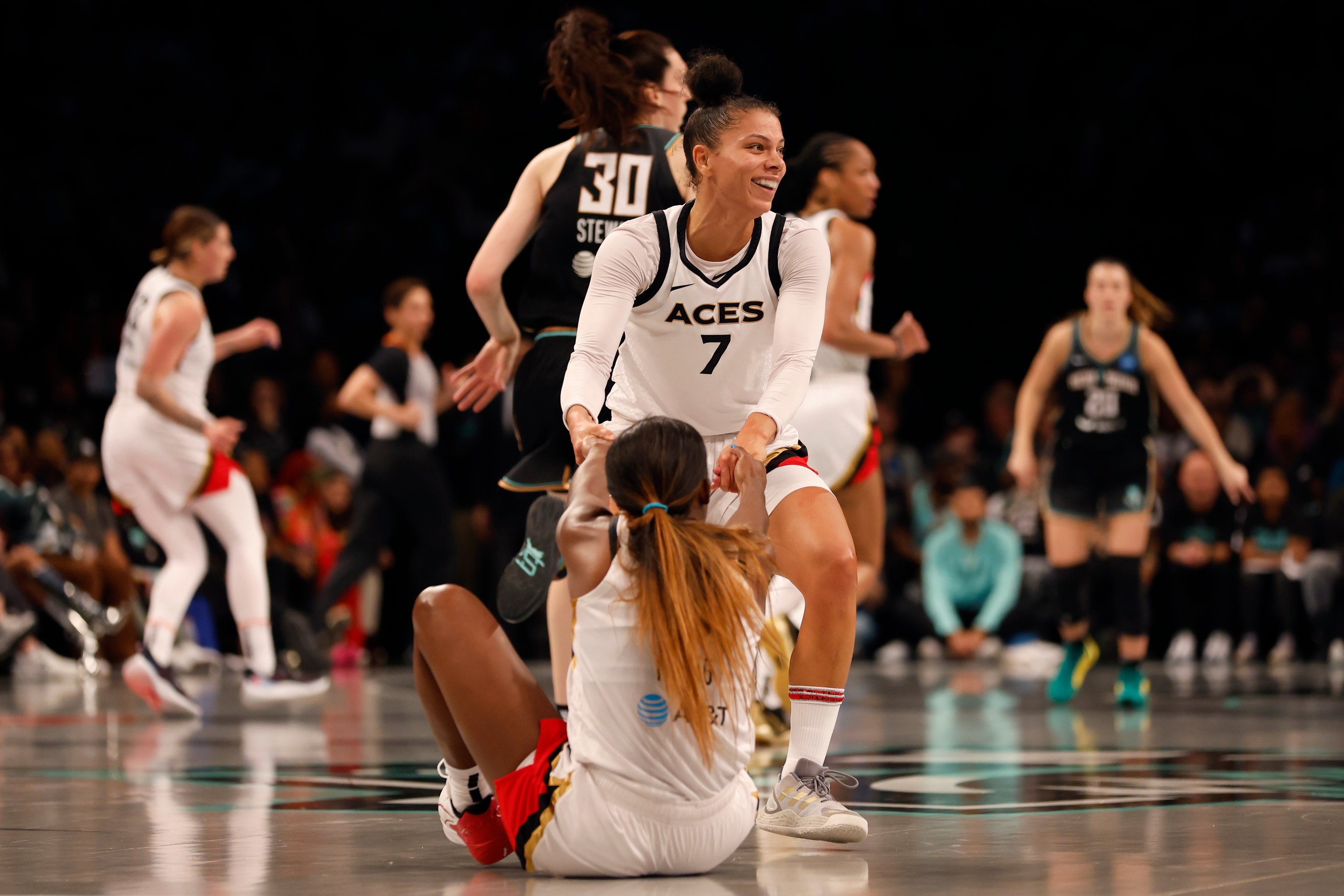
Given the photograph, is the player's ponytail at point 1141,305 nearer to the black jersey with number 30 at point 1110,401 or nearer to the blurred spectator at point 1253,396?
the black jersey with number 30 at point 1110,401

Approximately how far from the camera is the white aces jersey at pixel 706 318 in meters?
3.44

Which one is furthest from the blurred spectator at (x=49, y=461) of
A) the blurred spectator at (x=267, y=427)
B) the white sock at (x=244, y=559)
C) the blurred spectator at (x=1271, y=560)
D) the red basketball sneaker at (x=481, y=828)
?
the red basketball sneaker at (x=481, y=828)

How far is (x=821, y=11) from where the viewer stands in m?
14.5

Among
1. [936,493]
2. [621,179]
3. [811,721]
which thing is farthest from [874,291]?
[811,721]

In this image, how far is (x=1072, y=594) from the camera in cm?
721

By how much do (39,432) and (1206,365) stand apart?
340 inches

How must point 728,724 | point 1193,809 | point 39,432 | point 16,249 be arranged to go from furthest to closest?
point 16,249 → point 39,432 → point 1193,809 → point 728,724

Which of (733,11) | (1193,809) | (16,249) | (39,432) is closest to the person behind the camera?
(1193,809)

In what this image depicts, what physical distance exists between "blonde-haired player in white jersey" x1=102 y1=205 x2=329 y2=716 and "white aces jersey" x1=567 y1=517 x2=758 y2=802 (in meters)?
3.97

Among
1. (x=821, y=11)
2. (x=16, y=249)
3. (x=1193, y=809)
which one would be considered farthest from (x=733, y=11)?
(x=1193, y=809)

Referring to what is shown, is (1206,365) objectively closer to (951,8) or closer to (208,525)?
(951,8)

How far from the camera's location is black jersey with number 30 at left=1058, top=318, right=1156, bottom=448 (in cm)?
716

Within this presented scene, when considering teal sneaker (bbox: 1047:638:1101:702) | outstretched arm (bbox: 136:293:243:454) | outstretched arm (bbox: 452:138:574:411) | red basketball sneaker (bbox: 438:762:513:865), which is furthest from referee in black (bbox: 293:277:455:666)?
→ red basketball sneaker (bbox: 438:762:513:865)

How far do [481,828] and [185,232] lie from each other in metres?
4.32
